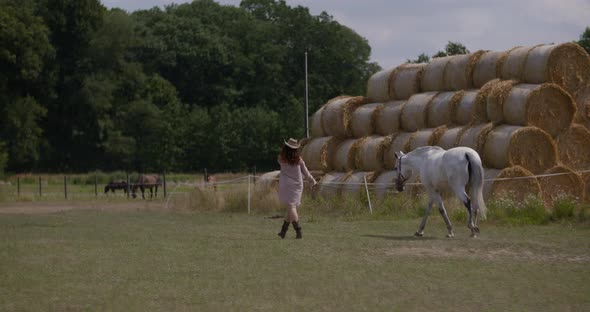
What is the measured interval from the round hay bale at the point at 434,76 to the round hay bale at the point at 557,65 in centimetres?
276

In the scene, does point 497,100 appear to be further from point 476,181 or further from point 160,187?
point 160,187

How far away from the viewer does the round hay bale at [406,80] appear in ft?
81.0

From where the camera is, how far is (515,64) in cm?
2153

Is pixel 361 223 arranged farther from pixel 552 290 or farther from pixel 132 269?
pixel 552 290

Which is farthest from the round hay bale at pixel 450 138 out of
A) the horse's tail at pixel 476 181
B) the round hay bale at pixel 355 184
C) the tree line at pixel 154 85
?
the tree line at pixel 154 85

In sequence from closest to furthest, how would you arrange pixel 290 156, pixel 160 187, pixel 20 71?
1. pixel 290 156
2. pixel 160 187
3. pixel 20 71

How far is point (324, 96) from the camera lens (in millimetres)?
66938

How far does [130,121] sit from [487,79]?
40.7 metres

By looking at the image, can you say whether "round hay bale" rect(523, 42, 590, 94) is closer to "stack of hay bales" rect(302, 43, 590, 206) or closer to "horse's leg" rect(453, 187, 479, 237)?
"stack of hay bales" rect(302, 43, 590, 206)

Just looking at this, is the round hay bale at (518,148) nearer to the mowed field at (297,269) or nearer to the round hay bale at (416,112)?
the round hay bale at (416,112)

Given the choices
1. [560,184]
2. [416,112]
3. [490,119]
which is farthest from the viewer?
[416,112]

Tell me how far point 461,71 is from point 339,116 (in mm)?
4154

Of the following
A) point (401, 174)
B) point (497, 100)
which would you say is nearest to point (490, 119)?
point (497, 100)

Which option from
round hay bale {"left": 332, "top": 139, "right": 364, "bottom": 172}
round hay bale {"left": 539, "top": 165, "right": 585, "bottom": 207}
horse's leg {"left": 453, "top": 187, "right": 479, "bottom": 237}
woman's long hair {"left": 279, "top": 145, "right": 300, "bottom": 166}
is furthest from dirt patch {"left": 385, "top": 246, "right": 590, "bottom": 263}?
round hay bale {"left": 332, "top": 139, "right": 364, "bottom": 172}
